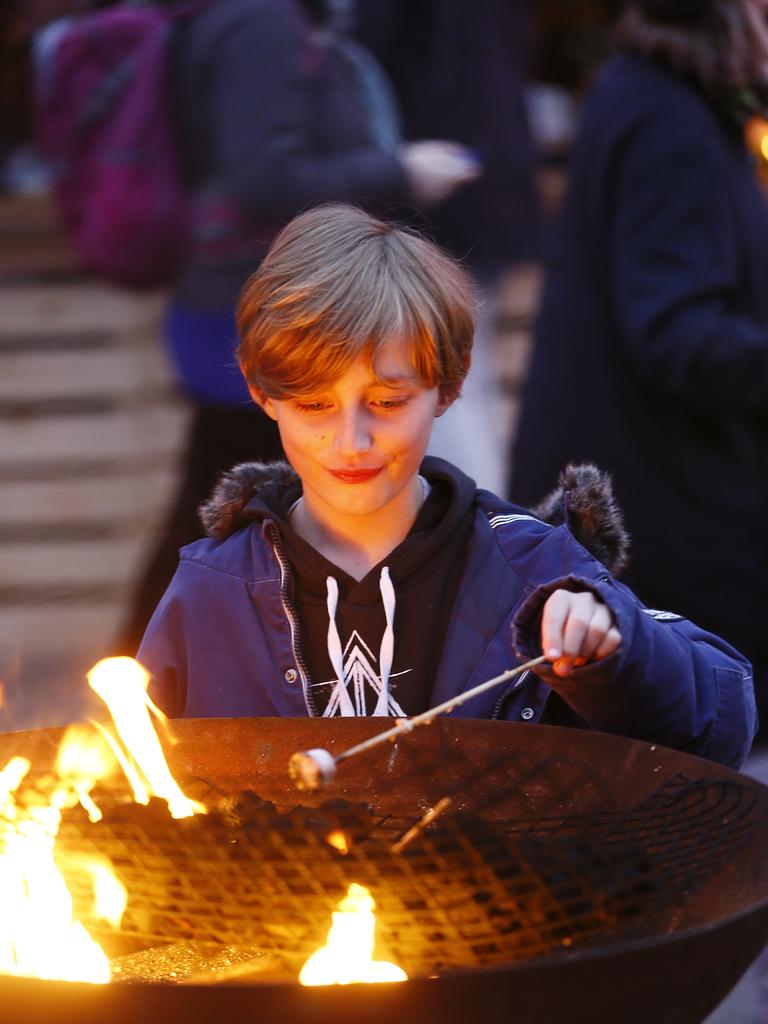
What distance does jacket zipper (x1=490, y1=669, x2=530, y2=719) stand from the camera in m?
1.93

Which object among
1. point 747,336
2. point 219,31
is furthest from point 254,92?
point 747,336

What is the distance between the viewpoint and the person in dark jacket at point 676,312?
10.1ft

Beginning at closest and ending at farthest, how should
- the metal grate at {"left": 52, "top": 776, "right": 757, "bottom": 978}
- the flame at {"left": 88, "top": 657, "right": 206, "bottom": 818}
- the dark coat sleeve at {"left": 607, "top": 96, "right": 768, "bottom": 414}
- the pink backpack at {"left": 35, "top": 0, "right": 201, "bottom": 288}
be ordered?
1. the metal grate at {"left": 52, "top": 776, "right": 757, "bottom": 978}
2. the flame at {"left": 88, "top": 657, "right": 206, "bottom": 818}
3. the dark coat sleeve at {"left": 607, "top": 96, "right": 768, "bottom": 414}
4. the pink backpack at {"left": 35, "top": 0, "right": 201, "bottom": 288}

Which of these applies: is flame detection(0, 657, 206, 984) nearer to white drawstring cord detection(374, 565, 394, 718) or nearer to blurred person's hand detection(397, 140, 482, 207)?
white drawstring cord detection(374, 565, 394, 718)

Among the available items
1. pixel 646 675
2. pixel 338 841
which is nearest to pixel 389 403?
pixel 646 675

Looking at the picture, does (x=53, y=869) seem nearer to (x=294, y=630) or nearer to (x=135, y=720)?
(x=135, y=720)

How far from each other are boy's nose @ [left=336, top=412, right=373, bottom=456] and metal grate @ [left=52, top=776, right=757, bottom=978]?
1.30 ft

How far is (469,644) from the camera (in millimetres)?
1942

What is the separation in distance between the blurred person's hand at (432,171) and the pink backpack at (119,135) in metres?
0.47

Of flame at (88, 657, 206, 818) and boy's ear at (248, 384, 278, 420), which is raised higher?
boy's ear at (248, 384, 278, 420)

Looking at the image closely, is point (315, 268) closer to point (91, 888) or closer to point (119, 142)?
point (91, 888)

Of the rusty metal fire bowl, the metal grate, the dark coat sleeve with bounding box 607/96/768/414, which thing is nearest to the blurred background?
the dark coat sleeve with bounding box 607/96/768/414

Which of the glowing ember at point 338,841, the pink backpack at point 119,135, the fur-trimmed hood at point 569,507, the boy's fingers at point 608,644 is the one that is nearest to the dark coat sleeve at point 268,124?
the pink backpack at point 119,135

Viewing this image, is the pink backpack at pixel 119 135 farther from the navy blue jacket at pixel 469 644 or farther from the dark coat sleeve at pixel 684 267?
the navy blue jacket at pixel 469 644
